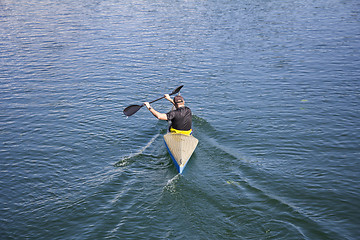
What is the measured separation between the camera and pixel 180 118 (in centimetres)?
1269

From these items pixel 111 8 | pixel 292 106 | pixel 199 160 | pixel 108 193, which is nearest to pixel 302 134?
pixel 292 106

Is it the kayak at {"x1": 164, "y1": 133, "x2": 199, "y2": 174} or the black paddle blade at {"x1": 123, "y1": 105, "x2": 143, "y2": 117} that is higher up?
the black paddle blade at {"x1": 123, "y1": 105, "x2": 143, "y2": 117}

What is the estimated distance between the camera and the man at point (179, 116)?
12.5m

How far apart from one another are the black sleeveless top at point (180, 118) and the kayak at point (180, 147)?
1.19 feet

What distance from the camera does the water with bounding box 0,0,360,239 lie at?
931 cm

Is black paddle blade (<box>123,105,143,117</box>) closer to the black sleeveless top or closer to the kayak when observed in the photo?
the black sleeveless top

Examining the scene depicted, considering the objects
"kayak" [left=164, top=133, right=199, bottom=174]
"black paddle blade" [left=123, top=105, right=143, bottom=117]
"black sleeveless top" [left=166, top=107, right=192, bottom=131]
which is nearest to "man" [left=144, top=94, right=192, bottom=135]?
"black sleeveless top" [left=166, top=107, right=192, bottom=131]

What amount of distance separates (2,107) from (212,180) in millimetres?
12024

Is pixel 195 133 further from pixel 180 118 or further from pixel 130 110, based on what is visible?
pixel 130 110

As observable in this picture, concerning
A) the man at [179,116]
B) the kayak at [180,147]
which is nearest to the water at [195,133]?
the kayak at [180,147]

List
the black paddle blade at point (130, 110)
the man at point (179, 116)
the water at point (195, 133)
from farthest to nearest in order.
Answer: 1. the black paddle blade at point (130, 110)
2. the man at point (179, 116)
3. the water at point (195, 133)

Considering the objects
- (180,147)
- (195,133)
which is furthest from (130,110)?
(180,147)

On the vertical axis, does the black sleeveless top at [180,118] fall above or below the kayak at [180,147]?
above

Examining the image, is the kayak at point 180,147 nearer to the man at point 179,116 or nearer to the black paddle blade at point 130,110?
the man at point 179,116
